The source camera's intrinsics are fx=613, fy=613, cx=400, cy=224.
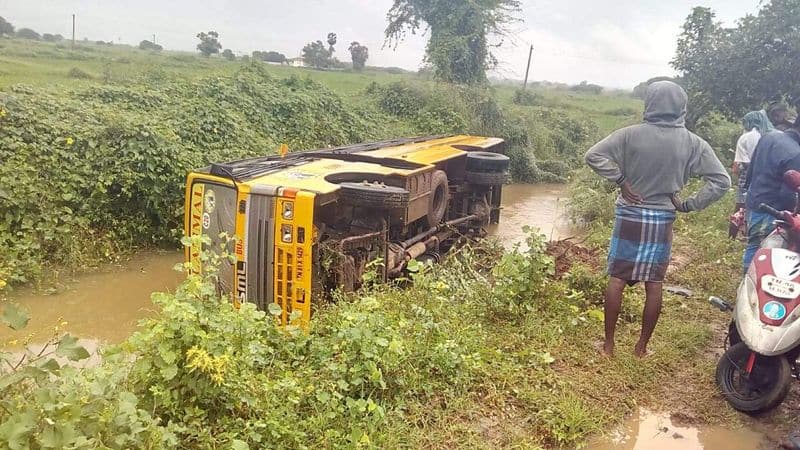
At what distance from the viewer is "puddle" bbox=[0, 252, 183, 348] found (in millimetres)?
5680

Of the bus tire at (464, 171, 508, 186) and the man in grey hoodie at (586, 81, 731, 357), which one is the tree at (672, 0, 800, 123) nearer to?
the bus tire at (464, 171, 508, 186)

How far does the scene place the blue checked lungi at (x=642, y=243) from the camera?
13.6 ft

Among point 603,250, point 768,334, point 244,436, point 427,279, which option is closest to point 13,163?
point 427,279

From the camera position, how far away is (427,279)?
4656 millimetres

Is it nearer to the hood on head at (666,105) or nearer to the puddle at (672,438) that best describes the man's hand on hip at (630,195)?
the hood on head at (666,105)

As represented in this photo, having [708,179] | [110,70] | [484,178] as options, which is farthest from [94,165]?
[708,179]

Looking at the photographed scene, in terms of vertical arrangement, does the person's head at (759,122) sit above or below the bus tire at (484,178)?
above

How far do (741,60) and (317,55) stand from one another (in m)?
27.6

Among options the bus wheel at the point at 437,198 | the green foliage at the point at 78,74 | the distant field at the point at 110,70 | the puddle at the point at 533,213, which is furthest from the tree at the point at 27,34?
the bus wheel at the point at 437,198

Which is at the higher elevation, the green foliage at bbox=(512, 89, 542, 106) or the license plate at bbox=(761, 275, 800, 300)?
the green foliage at bbox=(512, 89, 542, 106)

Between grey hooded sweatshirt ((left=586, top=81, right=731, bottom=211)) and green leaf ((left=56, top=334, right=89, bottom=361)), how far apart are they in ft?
10.7

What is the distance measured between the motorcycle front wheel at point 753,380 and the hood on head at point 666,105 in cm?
152

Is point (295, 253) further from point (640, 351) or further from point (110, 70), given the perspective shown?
point (110, 70)

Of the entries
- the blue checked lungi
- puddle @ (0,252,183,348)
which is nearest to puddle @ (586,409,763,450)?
the blue checked lungi
